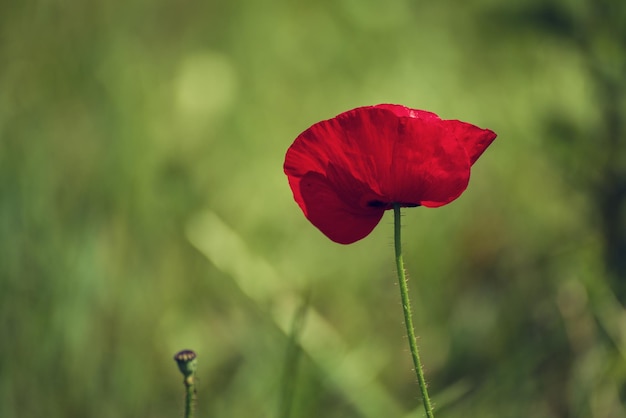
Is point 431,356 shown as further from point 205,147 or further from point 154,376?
point 205,147

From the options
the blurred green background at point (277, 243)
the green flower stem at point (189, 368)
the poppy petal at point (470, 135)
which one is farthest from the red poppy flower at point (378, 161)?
the blurred green background at point (277, 243)

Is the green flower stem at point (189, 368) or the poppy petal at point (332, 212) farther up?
the poppy petal at point (332, 212)

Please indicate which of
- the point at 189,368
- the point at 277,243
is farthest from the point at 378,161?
the point at 277,243

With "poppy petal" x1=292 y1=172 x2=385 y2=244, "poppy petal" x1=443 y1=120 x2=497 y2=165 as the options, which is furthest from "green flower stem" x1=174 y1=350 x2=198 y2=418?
"poppy petal" x1=443 y1=120 x2=497 y2=165

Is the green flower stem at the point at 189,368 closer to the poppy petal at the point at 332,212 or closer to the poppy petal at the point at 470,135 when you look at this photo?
the poppy petal at the point at 332,212

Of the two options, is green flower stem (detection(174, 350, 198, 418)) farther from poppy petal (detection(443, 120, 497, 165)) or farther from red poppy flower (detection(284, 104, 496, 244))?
poppy petal (detection(443, 120, 497, 165))

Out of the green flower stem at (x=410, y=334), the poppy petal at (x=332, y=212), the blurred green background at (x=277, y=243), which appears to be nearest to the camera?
the green flower stem at (x=410, y=334)
